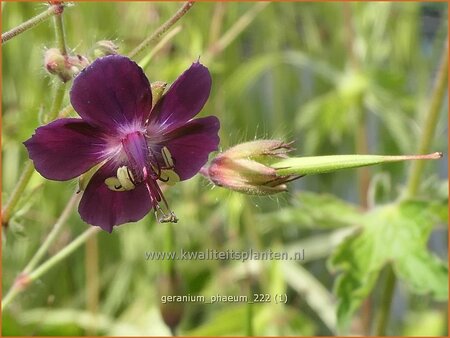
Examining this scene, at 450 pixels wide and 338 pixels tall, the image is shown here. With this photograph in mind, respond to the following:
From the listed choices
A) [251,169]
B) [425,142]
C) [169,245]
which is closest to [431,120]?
[425,142]

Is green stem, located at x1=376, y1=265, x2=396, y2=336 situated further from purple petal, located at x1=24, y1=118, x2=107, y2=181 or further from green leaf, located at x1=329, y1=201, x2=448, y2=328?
purple petal, located at x1=24, y1=118, x2=107, y2=181

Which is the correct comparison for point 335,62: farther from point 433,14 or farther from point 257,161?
point 257,161

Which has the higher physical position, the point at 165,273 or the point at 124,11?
the point at 124,11

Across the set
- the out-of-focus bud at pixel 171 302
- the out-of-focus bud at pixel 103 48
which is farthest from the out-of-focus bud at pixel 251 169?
the out-of-focus bud at pixel 171 302

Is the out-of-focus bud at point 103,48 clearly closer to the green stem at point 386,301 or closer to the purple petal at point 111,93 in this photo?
the purple petal at point 111,93

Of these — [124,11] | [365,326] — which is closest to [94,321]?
A: [365,326]

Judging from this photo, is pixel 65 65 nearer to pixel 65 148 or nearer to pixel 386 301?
pixel 65 148
